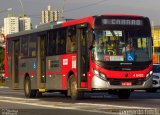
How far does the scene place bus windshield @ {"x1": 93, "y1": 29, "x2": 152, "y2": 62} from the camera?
2241cm

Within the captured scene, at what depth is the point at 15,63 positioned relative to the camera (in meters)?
30.9

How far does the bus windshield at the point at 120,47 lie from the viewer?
2241cm

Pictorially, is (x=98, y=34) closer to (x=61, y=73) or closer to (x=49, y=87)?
(x=61, y=73)

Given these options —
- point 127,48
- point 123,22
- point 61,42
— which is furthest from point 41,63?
point 127,48

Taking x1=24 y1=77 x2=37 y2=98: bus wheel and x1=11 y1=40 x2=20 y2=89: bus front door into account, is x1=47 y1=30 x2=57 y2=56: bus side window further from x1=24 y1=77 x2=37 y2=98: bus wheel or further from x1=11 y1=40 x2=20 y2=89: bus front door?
x1=11 y1=40 x2=20 y2=89: bus front door

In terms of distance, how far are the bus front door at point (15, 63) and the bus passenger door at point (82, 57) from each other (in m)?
7.73

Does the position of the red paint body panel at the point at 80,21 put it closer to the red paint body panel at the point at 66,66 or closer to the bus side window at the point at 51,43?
the bus side window at the point at 51,43

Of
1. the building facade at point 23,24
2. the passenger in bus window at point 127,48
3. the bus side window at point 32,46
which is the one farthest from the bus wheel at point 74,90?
the building facade at point 23,24

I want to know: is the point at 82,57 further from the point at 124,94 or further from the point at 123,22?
the point at 124,94

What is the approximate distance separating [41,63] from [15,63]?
3.80m

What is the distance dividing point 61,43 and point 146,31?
13.5ft

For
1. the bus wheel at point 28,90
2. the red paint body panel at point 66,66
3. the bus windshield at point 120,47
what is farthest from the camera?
the bus wheel at point 28,90

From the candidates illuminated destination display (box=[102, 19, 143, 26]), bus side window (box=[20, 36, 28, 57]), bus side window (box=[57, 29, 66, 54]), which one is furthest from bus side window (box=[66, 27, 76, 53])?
bus side window (box=[20, 36, 28, 57])

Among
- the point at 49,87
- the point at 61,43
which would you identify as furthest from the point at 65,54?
the point at 49,87
